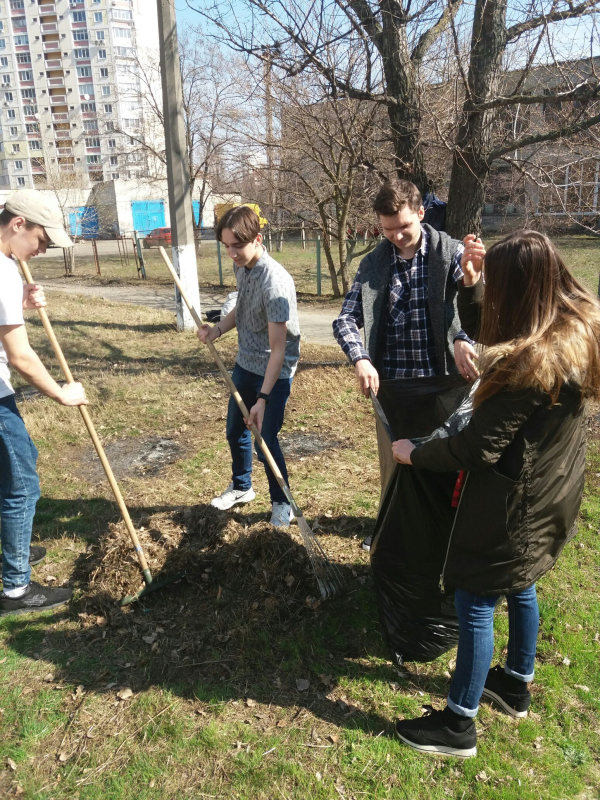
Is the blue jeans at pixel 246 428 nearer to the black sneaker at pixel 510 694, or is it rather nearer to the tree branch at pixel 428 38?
the black sneaker at pixel 510 694

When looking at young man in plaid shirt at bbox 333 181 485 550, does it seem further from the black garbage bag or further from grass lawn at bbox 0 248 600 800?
grass lawn at bbox 0 248 600 800

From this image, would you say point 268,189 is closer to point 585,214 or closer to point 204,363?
point 204,363

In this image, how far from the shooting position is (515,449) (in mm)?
1840

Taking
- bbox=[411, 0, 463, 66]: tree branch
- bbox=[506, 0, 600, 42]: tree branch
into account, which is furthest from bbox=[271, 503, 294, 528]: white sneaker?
bbox=[411, 0, 463, 66]: tree branch

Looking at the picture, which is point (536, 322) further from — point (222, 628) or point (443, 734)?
point (222, 628)

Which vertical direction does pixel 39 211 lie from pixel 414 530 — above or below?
above

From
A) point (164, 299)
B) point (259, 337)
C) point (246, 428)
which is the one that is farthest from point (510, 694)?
point (164, 299)

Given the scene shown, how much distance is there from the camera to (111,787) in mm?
2170

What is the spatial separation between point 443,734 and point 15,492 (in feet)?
7.25

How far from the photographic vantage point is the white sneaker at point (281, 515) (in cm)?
350

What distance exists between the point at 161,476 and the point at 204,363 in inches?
128

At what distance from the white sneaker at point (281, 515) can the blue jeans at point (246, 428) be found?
35 millimetres

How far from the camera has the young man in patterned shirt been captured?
3109mm

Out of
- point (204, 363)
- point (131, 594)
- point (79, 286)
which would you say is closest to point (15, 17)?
point (79, 286)
